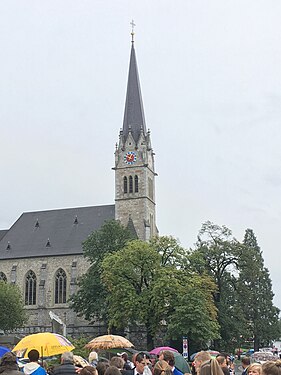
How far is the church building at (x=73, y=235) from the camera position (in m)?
64.2

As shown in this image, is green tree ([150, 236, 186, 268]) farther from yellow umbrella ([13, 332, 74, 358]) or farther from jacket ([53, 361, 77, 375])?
jacket ([53, 361, 77, 375])

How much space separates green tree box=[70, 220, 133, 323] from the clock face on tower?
43.4ft

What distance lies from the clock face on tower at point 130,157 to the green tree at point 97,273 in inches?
520

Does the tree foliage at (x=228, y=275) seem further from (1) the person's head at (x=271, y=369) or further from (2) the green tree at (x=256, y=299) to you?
(1) the person's head at (x=271, y=369)

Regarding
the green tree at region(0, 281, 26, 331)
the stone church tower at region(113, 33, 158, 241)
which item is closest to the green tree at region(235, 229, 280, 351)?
the stone church tower at region(113, 33, 158, 241)

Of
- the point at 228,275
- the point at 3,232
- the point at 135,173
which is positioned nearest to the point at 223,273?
the point at 228,275

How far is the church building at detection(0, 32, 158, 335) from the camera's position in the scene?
211ft

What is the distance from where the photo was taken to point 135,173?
6638 cm

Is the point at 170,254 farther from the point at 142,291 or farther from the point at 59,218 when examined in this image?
the point at 59,218

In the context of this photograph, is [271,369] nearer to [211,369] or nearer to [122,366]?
[211,369]

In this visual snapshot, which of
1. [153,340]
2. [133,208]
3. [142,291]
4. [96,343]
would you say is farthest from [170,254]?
[96,343]

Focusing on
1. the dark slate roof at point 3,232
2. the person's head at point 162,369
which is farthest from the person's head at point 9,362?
the dark slate roof at point 3,232

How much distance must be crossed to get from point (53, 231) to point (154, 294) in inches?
1153

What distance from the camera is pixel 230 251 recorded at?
165ft
